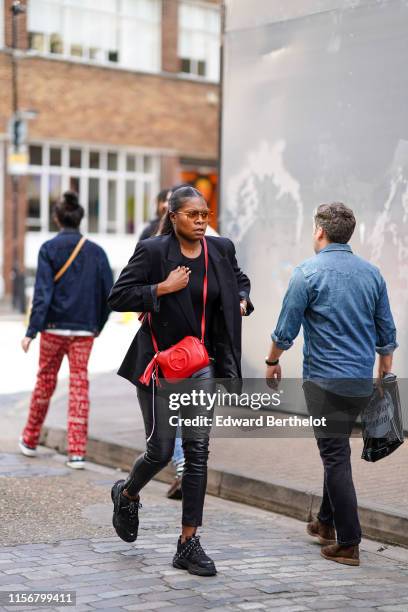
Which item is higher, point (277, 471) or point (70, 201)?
point (70, 201)

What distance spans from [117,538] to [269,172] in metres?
4.61

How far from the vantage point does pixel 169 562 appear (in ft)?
18.3

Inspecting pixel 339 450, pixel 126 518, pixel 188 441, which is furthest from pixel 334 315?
pixel 126 518

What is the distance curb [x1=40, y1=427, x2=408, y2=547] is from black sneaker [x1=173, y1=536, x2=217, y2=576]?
4.31ft

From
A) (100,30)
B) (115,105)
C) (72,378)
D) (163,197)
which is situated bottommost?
(72,378)

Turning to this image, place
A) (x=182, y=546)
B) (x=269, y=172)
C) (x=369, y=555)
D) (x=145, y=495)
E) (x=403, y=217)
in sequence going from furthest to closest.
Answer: (x=269, y=172) < (x=403, y=217) < (x=145, y=495) < (x=369, y=555) < (x=182, y=546)

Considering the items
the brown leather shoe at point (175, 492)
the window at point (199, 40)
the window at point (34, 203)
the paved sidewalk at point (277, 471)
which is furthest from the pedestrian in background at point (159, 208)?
the window at point (199, 40)

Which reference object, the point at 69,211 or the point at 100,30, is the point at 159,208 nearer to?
the point at 69,211

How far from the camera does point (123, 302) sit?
215 inches

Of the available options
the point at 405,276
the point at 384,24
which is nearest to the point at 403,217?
the point at 405,276

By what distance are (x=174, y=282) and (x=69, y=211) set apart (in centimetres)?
332

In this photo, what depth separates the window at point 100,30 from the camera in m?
30.6

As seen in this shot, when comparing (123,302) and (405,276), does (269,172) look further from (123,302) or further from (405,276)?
(123,302)

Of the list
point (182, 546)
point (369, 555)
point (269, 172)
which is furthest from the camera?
point (269, 172)
